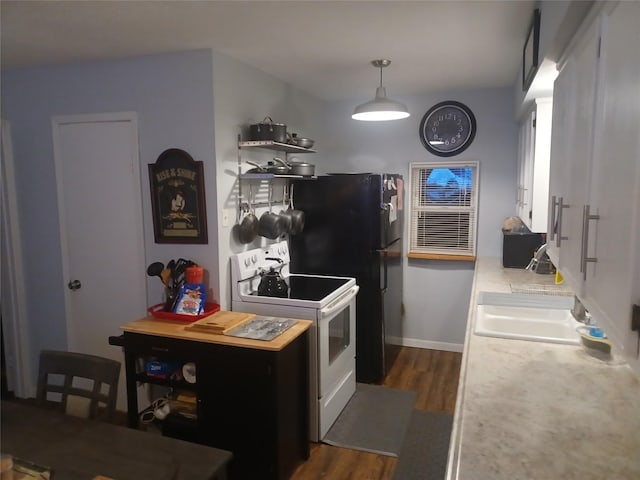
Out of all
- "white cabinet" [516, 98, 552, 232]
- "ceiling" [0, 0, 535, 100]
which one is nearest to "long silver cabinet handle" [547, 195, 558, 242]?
"white cabinet" [516, 98, 552, 232]

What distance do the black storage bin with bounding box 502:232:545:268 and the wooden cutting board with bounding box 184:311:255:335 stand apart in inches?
82.5

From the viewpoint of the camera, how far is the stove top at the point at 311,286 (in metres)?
2.88

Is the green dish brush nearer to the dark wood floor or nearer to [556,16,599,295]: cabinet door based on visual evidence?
[556,16,599,295]: cabinet door

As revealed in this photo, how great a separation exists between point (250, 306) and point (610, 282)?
2.18 metres

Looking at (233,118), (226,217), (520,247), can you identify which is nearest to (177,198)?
(226,217)

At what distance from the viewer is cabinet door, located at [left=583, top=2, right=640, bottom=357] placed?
0.82 meters

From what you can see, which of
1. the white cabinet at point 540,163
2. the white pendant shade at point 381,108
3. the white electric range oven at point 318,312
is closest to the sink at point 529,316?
the white cabinet at point 540,163

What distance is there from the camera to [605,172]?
1.00m

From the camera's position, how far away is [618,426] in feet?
4.33

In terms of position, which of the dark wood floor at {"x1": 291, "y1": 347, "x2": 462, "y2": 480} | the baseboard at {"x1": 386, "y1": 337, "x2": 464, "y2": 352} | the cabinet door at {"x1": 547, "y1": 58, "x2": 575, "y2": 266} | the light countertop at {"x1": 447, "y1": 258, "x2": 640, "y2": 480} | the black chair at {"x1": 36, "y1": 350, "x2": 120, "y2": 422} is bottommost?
the dark wood floor at {"x1": 291, "y1": 347, "x2": 462, "y2": 480}

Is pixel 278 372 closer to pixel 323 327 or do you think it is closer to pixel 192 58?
pixel 323 327

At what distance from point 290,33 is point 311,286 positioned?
5.20 ft

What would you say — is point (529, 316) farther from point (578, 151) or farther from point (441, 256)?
point (441, 256)

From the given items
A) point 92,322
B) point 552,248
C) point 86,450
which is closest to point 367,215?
point 552,248
